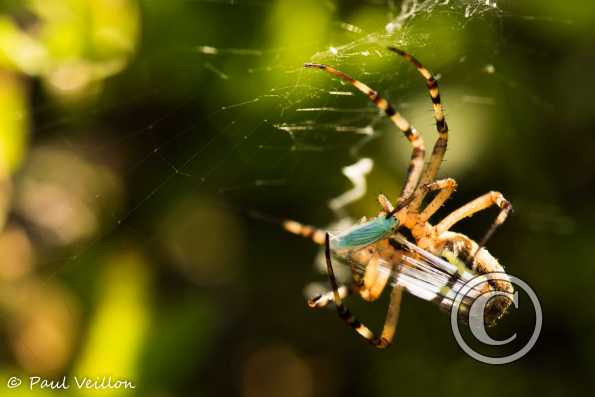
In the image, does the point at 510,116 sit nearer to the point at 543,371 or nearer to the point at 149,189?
the point at 543,371

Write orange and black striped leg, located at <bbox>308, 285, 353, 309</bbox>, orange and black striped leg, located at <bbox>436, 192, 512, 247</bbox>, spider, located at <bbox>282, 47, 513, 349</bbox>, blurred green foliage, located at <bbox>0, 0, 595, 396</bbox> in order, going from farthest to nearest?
blurred green foliage, located at <bbox>0, 0, 595, 396</bbox>
orange and black striped leg, located at <bbox>308, 285, 353, 309</bbox>
orange and black striped leg, located at <bbox>436, 192, 512, 247</bbox>
spider, located at <bbox>282, 47, 513, 349</bbox>

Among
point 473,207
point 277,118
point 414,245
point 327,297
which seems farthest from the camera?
point 277,118

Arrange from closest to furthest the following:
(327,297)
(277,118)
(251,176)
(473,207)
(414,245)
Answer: (414,245), (473,207), (327,297), (277,118), (251,176)

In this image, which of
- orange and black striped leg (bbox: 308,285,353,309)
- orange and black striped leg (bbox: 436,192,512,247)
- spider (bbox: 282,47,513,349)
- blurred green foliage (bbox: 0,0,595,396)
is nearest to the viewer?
spider (bbox: 282,47,513,349)

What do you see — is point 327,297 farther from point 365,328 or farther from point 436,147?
point 436,147

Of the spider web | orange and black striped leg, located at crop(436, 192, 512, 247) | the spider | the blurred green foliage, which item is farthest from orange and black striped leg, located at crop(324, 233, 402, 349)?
the spider web

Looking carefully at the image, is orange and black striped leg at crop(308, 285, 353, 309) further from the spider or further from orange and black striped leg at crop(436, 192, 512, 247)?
orange and black striped leg at crop(436, 192, 512, 247)

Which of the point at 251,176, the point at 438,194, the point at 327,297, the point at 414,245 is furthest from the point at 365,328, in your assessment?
the point at 251,176

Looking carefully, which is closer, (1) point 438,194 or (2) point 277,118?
(1) point 438,194
